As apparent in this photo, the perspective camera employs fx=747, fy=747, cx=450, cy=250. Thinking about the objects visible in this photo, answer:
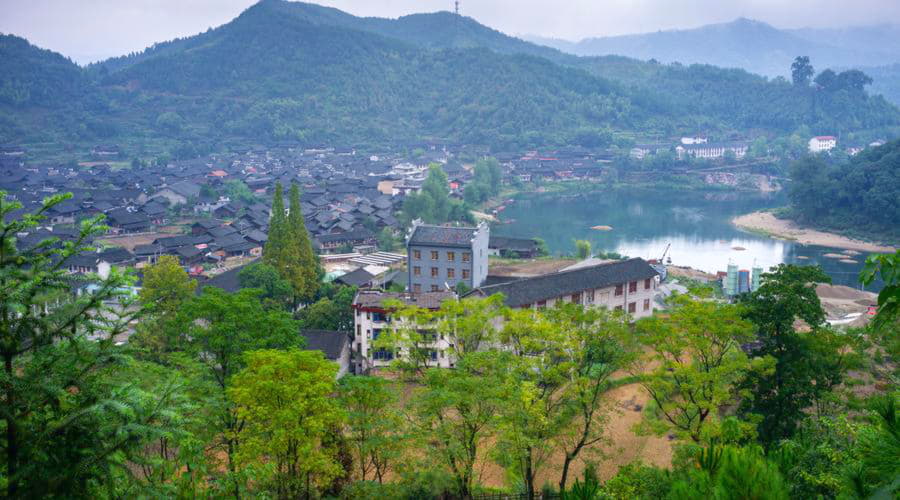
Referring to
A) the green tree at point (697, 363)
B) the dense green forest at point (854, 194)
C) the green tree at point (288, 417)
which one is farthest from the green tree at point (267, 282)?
the dense green forest at point (854, 194)

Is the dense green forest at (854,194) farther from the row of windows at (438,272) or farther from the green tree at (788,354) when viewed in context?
the green tree at (788,354)

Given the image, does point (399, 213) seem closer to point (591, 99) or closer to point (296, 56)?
point (591, 99)

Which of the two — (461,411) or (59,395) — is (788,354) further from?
(59,395)

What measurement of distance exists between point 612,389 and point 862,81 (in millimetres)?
56790

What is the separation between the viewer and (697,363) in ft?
22.6

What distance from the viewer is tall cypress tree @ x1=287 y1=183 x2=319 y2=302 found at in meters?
14.6

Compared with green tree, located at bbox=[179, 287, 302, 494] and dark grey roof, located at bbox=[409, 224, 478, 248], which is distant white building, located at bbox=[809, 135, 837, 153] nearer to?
dark grey roof, located at bbox=[409, 224, 478, 248]

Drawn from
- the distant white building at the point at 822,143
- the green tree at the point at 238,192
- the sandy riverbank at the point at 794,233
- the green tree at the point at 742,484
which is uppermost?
the distant white building at the point at 822,143

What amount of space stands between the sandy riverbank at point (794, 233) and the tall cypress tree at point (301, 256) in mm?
19115

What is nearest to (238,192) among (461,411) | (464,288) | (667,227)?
(667,227)

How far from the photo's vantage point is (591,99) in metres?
57.0

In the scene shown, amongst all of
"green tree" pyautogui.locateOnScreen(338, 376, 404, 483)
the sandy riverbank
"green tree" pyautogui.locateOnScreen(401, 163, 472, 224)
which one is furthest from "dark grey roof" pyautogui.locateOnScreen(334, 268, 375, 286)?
the sandy riverbank

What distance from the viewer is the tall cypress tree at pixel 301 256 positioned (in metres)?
14.6

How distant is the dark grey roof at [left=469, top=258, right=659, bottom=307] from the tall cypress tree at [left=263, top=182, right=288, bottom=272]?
14.9 ft
